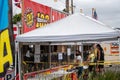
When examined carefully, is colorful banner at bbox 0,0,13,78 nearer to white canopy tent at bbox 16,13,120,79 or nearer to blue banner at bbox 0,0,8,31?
blue banner at bbox 0,0,8,31

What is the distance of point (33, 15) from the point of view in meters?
17.9

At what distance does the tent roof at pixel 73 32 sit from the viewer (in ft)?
32.3

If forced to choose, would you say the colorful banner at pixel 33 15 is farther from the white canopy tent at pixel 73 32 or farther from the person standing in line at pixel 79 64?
the white canopy tent at pixel 73 32

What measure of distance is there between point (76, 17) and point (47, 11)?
9.45 meters

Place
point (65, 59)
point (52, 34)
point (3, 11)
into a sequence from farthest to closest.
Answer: point (65, 59), point (52, 34), point (3, 11)

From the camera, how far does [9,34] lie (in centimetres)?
941

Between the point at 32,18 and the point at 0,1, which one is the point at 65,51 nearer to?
the point at 32,18

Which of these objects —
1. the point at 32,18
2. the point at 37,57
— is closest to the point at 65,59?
the point at 37,57

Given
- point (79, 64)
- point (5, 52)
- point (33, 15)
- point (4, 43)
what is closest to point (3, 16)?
point (4, 43)

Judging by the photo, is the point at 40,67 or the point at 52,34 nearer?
the point at 52,34

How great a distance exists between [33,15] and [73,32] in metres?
7.91

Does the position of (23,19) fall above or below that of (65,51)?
above

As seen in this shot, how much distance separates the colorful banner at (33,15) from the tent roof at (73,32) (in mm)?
6123

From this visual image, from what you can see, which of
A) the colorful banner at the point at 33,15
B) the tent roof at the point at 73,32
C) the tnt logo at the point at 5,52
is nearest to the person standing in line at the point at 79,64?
the tent roof at the point at 73,32
